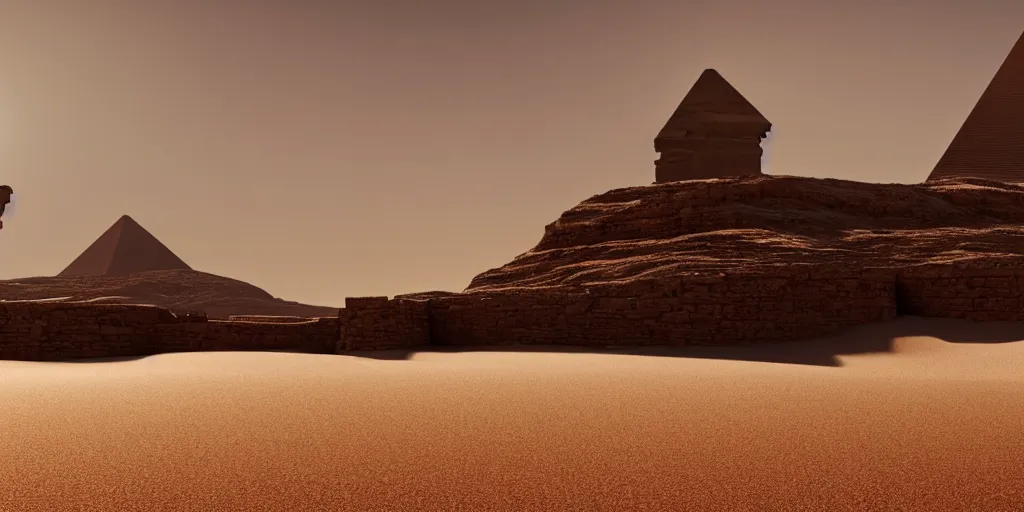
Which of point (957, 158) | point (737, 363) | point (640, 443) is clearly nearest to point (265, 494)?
point (640, 443)

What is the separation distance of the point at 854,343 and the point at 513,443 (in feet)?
31.5

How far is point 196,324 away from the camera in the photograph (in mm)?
15914

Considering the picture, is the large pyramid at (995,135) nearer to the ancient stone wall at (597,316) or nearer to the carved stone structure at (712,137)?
the carved stone structure at (712,137)

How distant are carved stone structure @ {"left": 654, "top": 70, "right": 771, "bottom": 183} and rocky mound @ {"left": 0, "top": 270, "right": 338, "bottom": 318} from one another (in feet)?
76.9

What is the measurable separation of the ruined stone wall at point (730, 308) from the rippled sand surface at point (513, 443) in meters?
4.80

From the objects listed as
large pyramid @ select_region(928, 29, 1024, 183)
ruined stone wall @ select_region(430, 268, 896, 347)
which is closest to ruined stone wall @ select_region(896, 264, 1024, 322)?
ruined stone wall @ select_region(430, 268, 896, 347)

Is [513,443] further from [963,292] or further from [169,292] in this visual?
[169,292]

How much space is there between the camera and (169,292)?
47.6m

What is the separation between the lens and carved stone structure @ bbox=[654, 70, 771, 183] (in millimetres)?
29391

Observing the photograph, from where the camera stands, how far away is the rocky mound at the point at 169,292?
143 ft

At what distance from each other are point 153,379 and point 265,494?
18.9ft

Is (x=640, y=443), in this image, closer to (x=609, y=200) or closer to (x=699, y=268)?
(x=699, y=268)

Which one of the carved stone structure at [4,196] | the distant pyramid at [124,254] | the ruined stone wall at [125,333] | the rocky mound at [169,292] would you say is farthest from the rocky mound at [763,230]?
the distant pyramid at [124,254]

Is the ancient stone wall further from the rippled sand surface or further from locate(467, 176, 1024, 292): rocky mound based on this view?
the rippled sand surface
